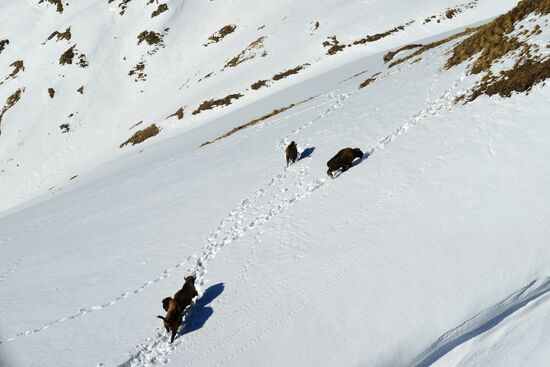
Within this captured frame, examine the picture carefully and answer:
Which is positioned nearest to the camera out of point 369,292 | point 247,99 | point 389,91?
point 369,292

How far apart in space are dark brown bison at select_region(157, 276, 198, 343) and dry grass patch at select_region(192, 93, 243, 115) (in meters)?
33.1

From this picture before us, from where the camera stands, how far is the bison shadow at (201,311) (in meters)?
9.69

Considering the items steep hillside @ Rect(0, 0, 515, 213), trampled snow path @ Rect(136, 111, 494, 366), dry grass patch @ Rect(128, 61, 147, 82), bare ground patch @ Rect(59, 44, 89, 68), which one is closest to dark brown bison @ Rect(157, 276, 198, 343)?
trampled snow path @ Rect(136, 111, 494, 366)

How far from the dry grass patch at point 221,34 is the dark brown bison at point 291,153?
152 ft

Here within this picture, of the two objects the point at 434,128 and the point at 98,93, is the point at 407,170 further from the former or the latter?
the point at 98,93

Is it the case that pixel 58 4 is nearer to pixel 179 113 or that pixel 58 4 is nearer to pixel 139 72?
pixel 139 72

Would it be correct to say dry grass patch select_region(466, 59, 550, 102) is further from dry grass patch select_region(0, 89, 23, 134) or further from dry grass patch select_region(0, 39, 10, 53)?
dry grass patch select_region(0, 39, 10, 53)

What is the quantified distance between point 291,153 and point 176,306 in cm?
777

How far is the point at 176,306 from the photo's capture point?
9.41 m

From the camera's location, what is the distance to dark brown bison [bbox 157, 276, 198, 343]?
932 centimetres

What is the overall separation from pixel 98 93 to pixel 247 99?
90.2 feet

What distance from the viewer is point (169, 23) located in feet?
201

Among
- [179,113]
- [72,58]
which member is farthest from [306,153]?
[72,58]

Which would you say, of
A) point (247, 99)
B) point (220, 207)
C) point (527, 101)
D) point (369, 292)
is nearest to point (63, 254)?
point (220, 207)
